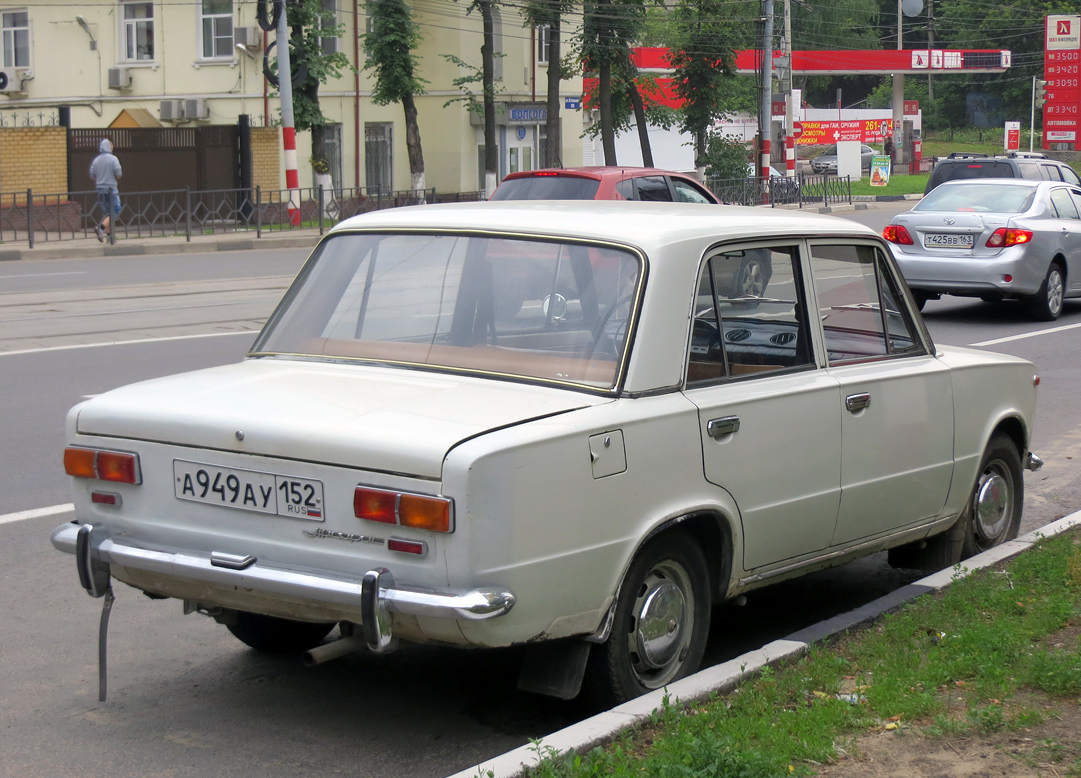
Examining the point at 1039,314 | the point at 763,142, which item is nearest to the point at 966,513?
the point at 1039,314

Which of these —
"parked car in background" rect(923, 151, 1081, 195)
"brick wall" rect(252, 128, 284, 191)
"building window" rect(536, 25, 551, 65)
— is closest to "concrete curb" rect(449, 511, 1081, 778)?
"parked car in background" rect(923, 151, 1081, 195)

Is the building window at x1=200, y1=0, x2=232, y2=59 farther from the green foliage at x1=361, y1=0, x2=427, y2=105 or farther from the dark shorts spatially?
the dark shorts

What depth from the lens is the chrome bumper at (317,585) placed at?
346 cm

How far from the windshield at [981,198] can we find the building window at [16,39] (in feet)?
94.8

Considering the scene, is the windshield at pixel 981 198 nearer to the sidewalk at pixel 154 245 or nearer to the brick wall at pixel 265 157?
the sidewalk at pixel 154 245

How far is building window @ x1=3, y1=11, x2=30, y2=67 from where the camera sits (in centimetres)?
3653

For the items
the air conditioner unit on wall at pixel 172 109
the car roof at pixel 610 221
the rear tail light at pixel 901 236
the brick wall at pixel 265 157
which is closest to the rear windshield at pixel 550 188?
the rear tail light at pixel 901 236

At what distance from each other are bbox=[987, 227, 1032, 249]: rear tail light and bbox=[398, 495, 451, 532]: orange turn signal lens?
41.3 feet

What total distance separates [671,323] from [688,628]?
3.23ft

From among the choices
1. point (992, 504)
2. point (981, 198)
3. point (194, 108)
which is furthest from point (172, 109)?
point (992, 504)

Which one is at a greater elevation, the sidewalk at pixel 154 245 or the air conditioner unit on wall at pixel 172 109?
the air conditioner unit on wall at pixel 172 109

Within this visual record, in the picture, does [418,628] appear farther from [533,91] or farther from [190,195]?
[533,91]

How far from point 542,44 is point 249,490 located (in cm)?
4333

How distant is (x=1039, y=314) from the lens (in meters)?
15.2
